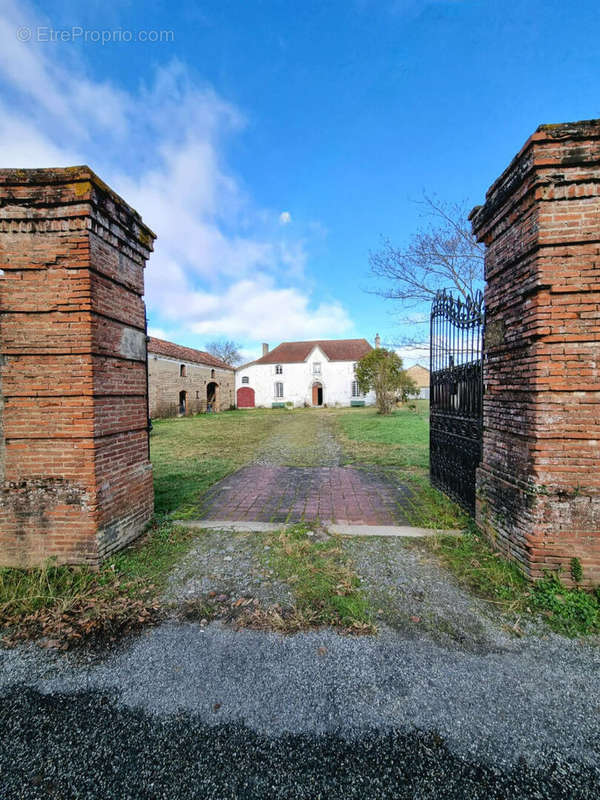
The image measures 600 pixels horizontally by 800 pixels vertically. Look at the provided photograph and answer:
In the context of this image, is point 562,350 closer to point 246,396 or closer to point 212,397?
point 212,397

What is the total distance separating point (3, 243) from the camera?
3406mm

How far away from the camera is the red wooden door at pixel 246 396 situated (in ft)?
119

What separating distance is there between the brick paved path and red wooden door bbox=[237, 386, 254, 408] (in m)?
29.0

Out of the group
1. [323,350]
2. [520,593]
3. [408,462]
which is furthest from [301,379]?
[520,593]

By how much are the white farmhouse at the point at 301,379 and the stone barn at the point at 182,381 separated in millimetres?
4349

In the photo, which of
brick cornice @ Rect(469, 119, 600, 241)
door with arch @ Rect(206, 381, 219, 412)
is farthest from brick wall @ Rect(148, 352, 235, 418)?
brick cornice @ Rect(469, 119, 600, 241)

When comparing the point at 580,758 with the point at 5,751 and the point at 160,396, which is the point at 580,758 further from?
the point at 160,396

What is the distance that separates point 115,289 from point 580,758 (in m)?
5.37

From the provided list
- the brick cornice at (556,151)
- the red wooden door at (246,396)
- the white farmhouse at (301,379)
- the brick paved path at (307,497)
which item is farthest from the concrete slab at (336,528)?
the red wooden door at (246,396)

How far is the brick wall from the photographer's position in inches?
819

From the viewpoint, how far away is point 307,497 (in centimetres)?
573

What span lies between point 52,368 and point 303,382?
32815 mm

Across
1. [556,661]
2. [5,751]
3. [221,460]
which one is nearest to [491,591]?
[556,661]

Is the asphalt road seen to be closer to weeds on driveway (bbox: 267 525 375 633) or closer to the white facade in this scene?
weeds on driveway (bbox: 267 525 375 633)
